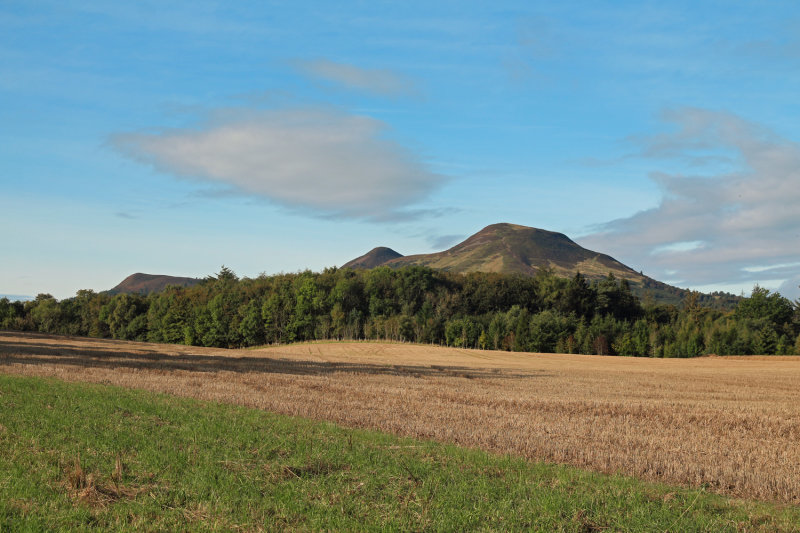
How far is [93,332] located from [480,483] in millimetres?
155065

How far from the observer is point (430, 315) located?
12262 cm

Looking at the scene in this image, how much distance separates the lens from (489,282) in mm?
133000

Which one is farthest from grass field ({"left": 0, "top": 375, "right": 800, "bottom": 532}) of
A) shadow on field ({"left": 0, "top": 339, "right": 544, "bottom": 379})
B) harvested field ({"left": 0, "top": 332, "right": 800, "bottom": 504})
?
shadow on field ({"left": 0, "top": 339, "right": 544, "bottom": 379})

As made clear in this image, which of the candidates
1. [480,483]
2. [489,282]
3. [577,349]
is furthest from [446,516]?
[489,282]

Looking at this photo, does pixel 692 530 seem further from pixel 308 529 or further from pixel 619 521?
pixel 308 529

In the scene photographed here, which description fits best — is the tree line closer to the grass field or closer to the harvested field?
the harvested field

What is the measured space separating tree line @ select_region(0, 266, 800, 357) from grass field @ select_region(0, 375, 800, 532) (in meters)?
99.2

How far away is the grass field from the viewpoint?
724 centimetres

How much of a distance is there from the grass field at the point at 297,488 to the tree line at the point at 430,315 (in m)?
99.2

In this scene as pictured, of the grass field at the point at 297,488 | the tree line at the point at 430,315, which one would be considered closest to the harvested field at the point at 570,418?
the grass field at the point at 297,488

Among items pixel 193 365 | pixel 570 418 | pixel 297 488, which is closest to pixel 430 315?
pixel 193 365

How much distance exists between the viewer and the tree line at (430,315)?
355 feet

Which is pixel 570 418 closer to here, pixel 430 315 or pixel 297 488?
pixel 297 488

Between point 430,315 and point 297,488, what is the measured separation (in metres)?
115
